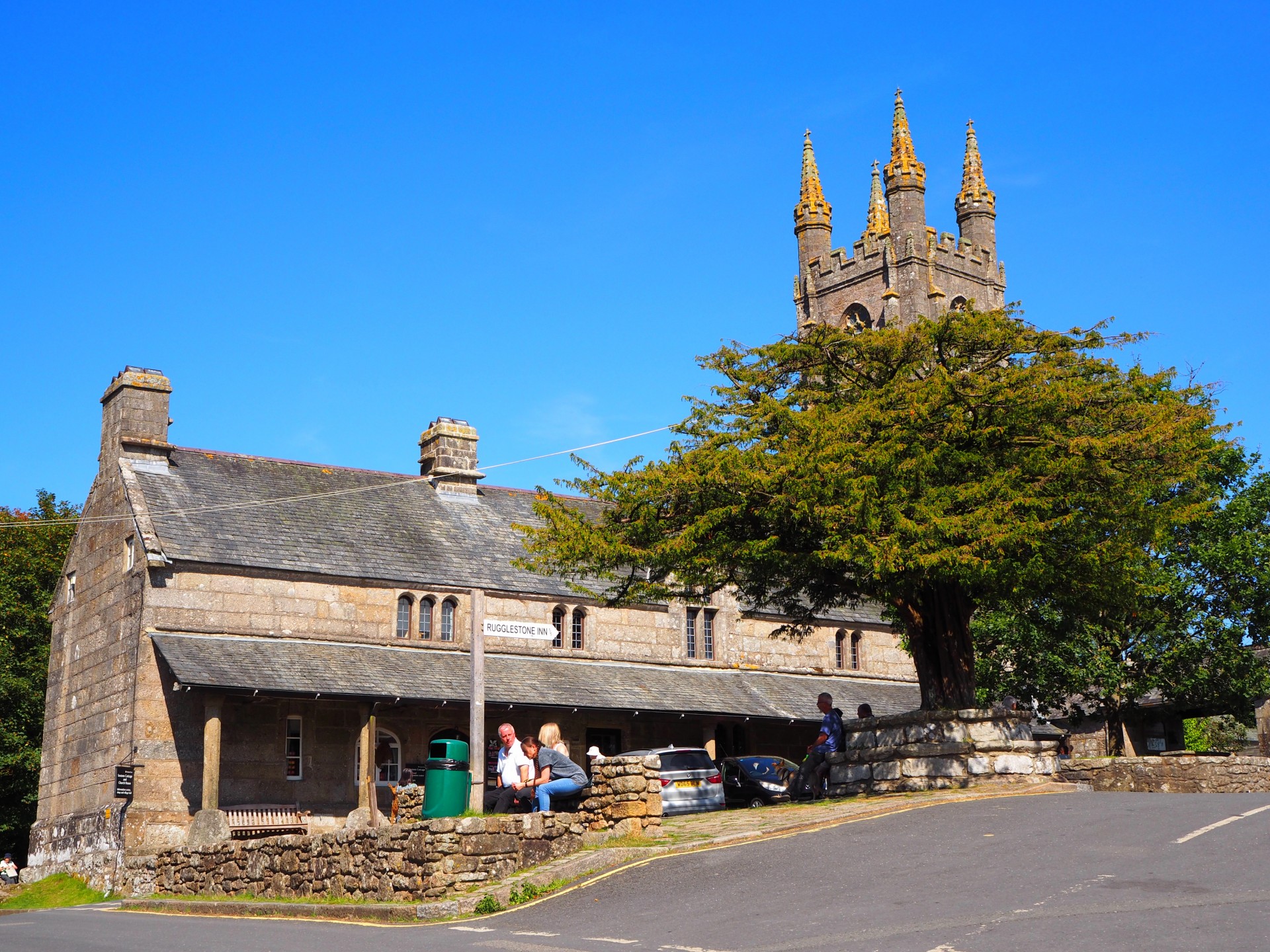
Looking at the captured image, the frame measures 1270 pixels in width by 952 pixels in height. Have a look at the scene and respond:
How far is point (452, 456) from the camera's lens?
128 feet

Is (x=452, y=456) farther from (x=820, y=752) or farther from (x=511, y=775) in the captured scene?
(x=511, y=775)

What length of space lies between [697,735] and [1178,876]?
25069 millimetres

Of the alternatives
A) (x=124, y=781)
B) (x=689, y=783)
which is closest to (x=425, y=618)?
(x=124, y=781)

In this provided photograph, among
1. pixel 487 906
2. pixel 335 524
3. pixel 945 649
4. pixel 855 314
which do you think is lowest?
pixel 487 906

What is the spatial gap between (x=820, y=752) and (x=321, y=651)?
14461mm

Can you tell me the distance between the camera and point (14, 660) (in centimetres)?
4169

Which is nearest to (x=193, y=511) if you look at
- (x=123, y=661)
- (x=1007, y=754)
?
(x=123, y=661)

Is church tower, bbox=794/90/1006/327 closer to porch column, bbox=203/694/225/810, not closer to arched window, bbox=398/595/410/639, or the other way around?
arched window, bbox=398/595/410/639

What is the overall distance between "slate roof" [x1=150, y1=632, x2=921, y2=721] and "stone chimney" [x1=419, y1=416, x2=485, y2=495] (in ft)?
20.0

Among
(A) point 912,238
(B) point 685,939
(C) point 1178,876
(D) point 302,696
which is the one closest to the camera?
Answer: (B) point 685,939

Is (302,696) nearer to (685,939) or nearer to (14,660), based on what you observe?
(14,660)

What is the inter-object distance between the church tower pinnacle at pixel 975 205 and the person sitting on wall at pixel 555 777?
55.4m

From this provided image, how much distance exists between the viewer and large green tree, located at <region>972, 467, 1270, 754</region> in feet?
111

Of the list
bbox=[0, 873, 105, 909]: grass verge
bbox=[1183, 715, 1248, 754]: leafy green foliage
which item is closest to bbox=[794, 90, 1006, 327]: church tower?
bbox=[1183, 715, 1248, 754]: leafy green foliage
